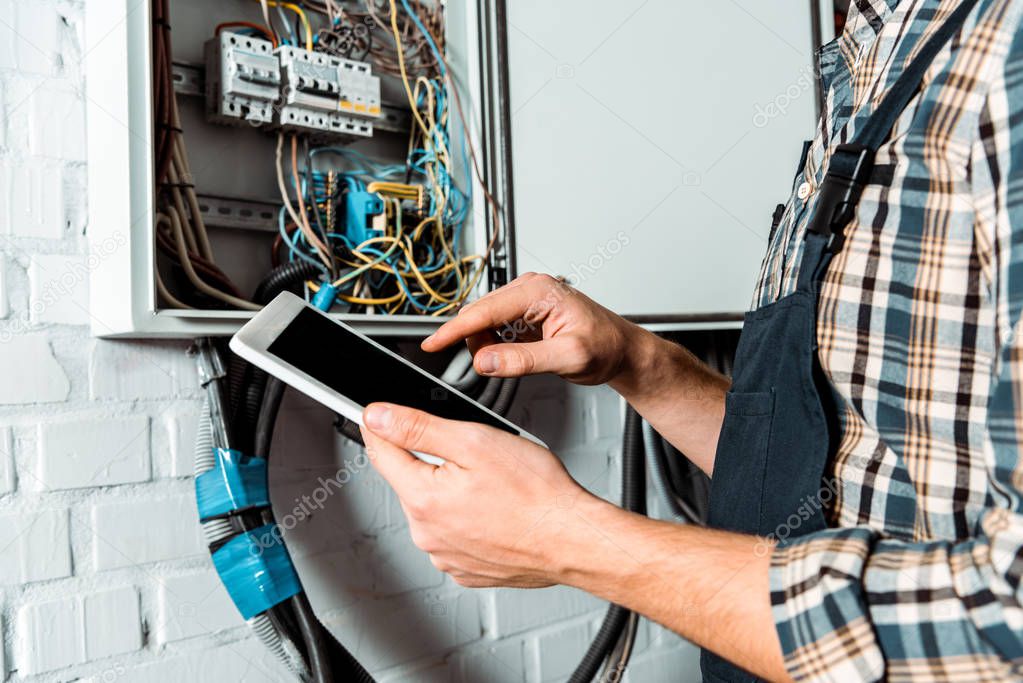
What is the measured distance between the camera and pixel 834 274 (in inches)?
24.4

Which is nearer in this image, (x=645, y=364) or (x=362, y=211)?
(x=645, y=364)

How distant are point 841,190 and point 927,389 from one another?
0.53 feet

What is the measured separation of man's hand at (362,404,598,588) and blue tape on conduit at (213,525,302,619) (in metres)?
0.32

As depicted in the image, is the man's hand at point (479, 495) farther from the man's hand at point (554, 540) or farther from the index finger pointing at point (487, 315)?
the index finger pointing at point (487, 315)

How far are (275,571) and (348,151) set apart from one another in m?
0.56

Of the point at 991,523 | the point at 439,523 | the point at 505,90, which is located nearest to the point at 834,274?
the point at 991,523

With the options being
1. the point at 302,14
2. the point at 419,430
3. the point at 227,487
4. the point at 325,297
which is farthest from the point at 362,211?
the point at 419,430

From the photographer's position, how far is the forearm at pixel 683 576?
506 mm

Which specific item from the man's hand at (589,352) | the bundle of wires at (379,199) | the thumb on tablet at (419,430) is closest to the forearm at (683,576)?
the thumb on tablet at (419,430)

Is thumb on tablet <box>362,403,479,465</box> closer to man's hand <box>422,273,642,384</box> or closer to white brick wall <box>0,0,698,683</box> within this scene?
man's hand <box>422,273,642,384</box>

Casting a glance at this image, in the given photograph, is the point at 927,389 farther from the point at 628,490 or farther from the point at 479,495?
the point at 628,490

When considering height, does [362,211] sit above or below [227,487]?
above

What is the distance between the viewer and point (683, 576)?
0.53 meters

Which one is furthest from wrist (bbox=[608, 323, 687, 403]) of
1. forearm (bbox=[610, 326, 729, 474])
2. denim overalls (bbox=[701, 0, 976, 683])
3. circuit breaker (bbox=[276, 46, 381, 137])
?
circuit breaker (bbox=[276, 46, 381, 137])
